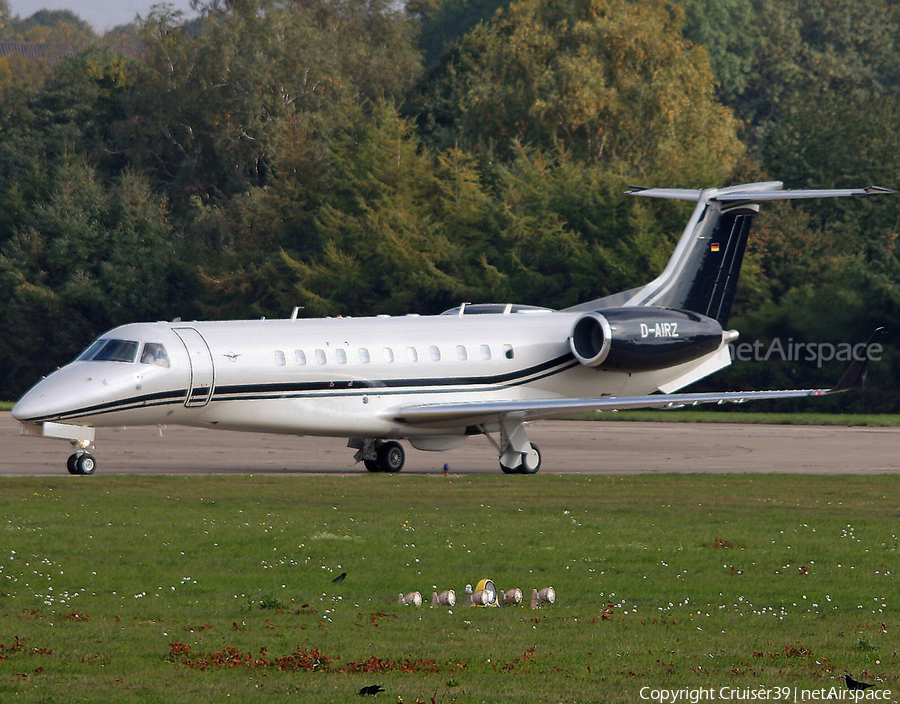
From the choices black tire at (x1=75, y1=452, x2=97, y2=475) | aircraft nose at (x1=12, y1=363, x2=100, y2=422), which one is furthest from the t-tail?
aircraft nose at (x1=12, y1=363, x2=100, y2=422)

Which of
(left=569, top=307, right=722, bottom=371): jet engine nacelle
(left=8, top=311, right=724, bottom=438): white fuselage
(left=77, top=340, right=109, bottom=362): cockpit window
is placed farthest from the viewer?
(left=569, top=307, right=722, bottom=371): jet engine nacelle

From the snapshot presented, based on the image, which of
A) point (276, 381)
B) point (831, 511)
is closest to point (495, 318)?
point (276, 381)

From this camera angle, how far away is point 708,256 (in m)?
33.0

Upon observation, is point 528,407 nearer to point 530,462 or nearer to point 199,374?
point 530,462

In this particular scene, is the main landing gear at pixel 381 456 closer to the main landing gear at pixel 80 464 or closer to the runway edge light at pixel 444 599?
the main landing gear at pixel 80 464

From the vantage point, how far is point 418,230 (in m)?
61.7

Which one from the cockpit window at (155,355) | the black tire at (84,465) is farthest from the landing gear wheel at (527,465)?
the black tire at (84,465)

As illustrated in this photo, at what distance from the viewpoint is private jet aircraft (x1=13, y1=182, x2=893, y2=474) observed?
25.1 m

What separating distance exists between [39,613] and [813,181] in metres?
52.6

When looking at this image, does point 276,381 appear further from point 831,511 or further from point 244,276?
point 244,276

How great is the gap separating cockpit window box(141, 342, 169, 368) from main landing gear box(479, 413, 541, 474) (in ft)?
22.0

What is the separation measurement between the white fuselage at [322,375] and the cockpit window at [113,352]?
0.14 meters

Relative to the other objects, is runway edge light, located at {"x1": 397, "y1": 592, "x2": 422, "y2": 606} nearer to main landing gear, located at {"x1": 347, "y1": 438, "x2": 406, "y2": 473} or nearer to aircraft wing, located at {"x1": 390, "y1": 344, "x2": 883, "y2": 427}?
aircraft wing, located at {"x1": 390, "y1": 344, "x2": 883, "y2": 427}

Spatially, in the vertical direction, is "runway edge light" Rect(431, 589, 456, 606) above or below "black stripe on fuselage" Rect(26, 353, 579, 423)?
below
